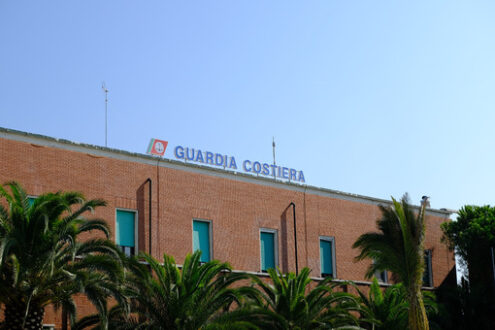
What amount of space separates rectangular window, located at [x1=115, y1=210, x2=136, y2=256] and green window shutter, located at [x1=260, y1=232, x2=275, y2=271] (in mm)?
7170

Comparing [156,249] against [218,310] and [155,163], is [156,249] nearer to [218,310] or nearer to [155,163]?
[155,163]

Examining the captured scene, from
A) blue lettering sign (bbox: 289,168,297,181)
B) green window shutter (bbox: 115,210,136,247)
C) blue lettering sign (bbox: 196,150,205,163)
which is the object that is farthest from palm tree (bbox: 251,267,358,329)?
blue lettering sign (bbox: 289,168,297,181)

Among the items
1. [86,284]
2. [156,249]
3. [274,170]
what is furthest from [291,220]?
[86,284]

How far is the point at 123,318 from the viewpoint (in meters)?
28.7

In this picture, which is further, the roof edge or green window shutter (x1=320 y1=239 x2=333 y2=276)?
green window shutter (x1=320 y1=239 x2=333 y2=276)

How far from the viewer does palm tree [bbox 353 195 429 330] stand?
29281 millimetres

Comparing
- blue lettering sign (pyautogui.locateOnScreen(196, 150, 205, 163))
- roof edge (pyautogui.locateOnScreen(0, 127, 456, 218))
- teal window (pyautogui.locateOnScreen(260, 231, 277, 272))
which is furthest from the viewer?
teal window (pyautogui.locateOnScreen(260, 231, 277, 272))

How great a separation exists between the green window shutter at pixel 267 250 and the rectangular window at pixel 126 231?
23.5 ft

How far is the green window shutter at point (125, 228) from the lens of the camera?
33406 mm

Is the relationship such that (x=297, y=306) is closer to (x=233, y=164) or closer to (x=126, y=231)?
(x=126, y=231)

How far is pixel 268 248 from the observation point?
39.0 meters

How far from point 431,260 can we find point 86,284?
26179 mm

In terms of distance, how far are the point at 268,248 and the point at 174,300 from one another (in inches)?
449

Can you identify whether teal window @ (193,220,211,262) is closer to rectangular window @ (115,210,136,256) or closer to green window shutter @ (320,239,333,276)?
rectangular window @ (115,210,136,256)
